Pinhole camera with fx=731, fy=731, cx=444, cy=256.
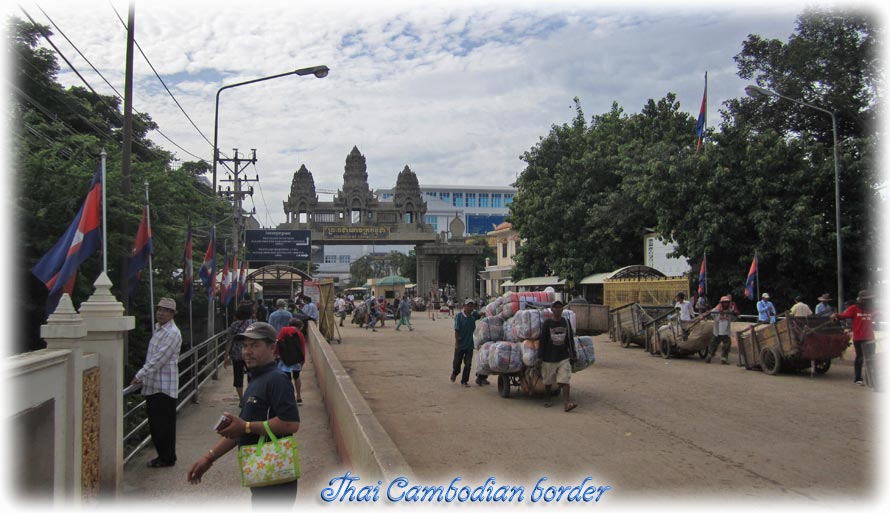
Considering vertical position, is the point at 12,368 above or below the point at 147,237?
below

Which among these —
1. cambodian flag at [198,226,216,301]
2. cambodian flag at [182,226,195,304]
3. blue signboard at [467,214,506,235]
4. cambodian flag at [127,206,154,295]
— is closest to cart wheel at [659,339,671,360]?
cambodian flag at [182,226,195,304]

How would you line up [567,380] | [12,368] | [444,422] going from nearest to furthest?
[12,368] → [444,422] → [567,380]

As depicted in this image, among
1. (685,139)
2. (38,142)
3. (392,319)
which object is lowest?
(392,319)

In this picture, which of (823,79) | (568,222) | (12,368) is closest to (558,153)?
(568,222)

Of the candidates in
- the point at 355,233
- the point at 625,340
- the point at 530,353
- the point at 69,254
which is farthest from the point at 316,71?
the point at 355,233

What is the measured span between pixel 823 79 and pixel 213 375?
83.3 ft

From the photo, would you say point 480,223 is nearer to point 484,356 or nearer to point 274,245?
point 274,245

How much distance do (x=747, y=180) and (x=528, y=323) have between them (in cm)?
1694

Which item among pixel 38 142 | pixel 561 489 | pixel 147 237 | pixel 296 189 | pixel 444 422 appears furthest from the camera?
pixel 296 189

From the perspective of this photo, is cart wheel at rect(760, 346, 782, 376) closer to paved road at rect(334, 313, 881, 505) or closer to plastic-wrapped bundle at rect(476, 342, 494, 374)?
paved road at rect(334, 313, 881, 505)

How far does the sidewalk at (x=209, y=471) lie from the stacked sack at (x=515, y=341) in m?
2.72

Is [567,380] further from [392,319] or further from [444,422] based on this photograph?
[392,319]

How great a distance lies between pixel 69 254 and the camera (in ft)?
26.8

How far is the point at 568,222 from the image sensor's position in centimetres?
3481
